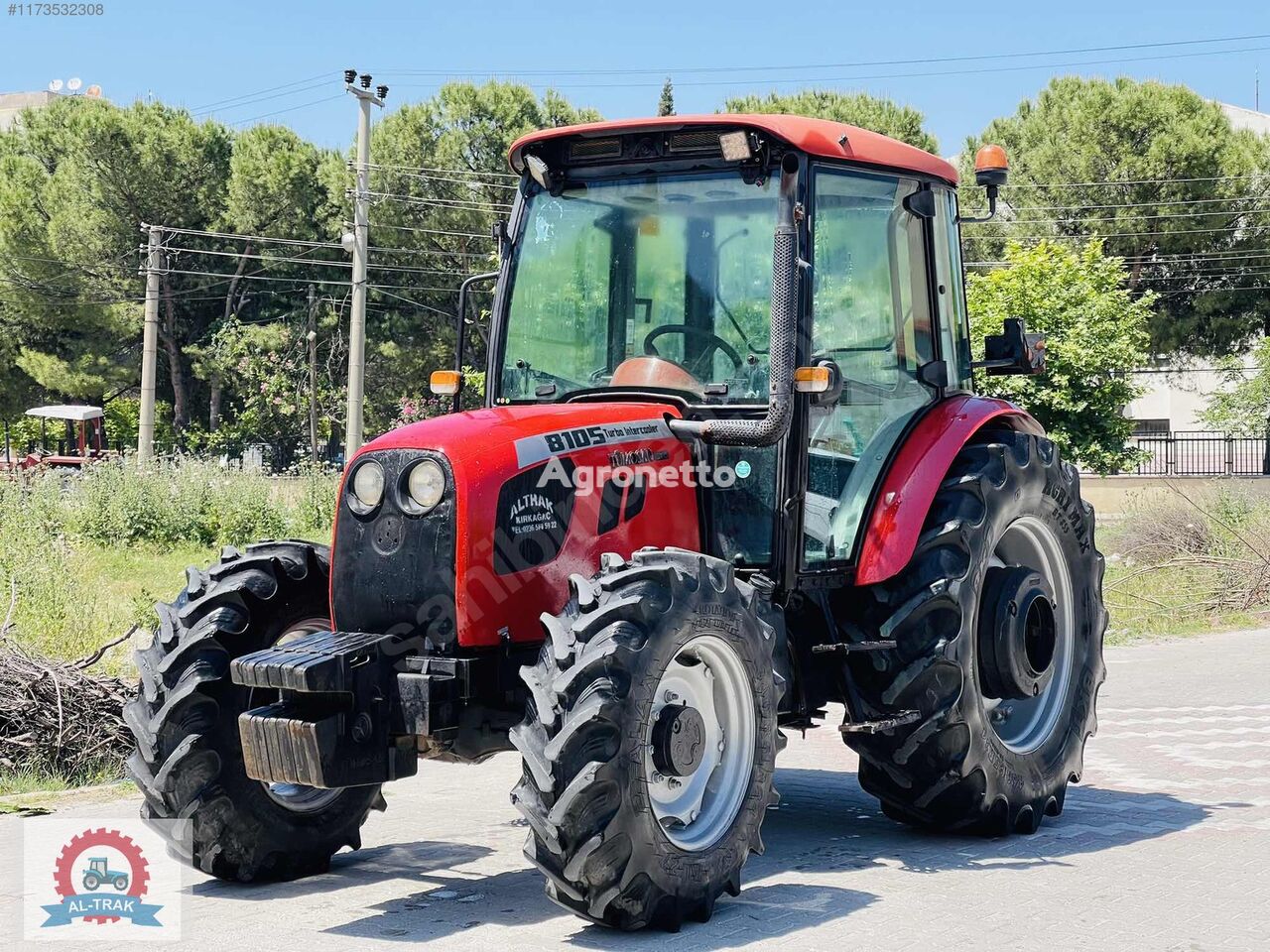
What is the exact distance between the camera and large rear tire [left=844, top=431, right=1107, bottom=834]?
6492mm

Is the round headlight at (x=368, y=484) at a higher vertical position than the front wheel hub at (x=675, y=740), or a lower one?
higher

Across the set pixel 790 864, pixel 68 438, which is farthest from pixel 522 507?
pixel 68 438

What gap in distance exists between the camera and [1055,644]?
7.41m

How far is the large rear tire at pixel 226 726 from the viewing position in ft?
19.0

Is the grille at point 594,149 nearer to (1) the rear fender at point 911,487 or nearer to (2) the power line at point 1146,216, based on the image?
(1) the rear fender at point 911,487

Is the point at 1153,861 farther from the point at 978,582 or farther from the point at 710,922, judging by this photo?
the point at 710,922

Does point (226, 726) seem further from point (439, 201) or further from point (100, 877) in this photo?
point (439, 201)

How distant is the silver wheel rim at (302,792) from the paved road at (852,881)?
0.97 feet

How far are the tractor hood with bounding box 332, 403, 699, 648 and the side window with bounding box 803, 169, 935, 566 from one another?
816 mm

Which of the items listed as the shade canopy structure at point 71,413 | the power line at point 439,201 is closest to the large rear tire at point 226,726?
the power line at point 439,201

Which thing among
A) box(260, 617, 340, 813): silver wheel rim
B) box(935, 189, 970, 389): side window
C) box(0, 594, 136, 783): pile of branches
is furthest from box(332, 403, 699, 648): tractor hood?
box(0, 594, 136, 783): pile of branches

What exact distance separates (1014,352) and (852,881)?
9.45 ft

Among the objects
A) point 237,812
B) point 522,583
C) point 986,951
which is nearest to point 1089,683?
point 986,951

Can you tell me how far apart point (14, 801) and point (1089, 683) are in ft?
17.5
